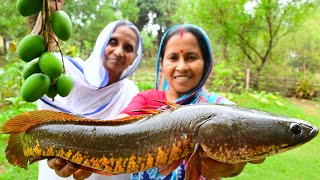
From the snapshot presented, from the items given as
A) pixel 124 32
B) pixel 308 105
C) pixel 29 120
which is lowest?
pixel 308 105

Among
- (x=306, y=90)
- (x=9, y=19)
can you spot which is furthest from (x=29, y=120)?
(x=9, y=19)

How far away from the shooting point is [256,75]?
52.4 ft

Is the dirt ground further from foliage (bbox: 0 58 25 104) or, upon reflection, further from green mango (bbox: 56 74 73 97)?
green mango (bbox: 56 74 73 97)

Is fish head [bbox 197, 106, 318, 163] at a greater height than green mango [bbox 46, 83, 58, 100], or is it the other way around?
green mango [bbox 46, 83, 58, 100]

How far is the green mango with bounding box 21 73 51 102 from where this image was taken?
129 centimetres

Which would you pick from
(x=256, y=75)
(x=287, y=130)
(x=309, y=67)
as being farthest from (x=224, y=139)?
(x=309, y=67)

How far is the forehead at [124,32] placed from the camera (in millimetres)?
2623

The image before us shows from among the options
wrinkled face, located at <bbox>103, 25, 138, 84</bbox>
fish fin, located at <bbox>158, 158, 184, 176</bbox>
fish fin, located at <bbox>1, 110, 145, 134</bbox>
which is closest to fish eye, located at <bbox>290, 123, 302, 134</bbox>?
fish fin, located at <bbox>158, 158, 184, 176</bbox>

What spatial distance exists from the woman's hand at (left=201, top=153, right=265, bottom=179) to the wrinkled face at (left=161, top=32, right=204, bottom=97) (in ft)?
1.72

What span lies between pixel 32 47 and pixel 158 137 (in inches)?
23.4

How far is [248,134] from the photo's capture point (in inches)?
50.2

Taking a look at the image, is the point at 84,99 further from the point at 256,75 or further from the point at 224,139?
the point at 256,75

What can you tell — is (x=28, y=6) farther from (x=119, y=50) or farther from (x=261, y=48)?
(x=261, y=48)

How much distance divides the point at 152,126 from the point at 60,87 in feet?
1.31
